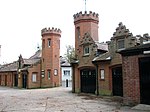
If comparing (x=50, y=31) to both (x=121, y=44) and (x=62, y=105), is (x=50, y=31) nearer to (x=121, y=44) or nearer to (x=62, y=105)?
(x=121, y=44)

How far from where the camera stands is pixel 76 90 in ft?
95.8

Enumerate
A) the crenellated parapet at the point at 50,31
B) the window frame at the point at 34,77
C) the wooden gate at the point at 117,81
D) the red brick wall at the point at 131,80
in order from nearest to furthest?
1. the red brick wall at the point at 131,80
2. the wooden gate at the point at 117,81
3. the window frame at the point at 34,77
4. the crenellated parapet at the point at 50,31

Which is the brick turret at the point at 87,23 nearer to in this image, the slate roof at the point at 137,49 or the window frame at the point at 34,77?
the window frame at the point at 34,77

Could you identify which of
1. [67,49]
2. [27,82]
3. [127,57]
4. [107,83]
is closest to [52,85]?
[27,82]

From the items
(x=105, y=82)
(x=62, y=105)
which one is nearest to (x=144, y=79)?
(x=62, y=105)

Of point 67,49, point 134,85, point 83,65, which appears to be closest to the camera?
point 134,85

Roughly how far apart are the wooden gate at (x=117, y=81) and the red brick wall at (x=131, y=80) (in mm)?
4447

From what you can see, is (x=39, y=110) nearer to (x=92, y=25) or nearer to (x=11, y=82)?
(x=92, y=25)

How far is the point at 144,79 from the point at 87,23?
16.9 meters

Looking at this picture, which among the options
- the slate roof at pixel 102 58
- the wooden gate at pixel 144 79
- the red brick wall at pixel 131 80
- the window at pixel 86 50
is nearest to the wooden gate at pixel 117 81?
the slate roof at pixel 102 58

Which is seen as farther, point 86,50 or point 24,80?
point 24,80

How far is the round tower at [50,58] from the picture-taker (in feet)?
136

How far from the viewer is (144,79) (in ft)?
51.6

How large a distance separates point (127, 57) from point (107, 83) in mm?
6653
